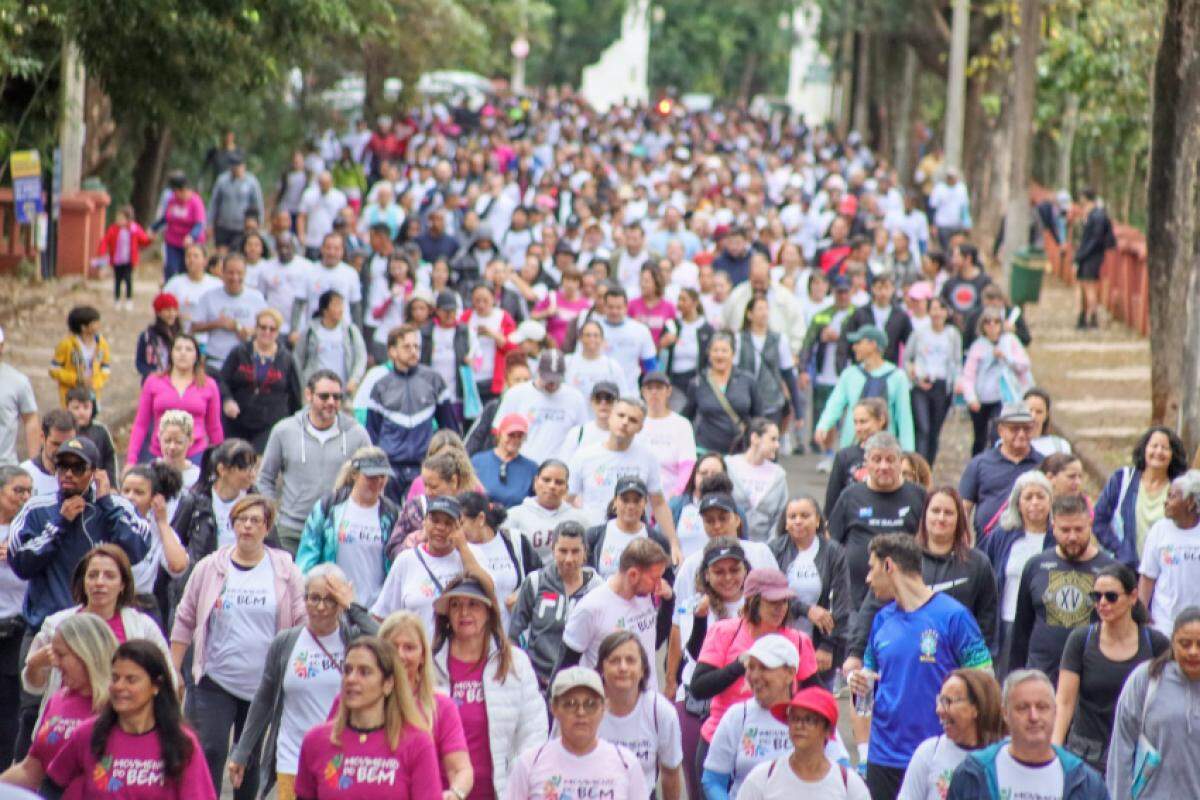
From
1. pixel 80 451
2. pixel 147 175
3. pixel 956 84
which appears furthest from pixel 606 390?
pixel 956 84

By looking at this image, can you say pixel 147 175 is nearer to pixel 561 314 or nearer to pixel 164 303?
pixel 561 314

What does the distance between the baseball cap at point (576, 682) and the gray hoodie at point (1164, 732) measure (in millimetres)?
2094

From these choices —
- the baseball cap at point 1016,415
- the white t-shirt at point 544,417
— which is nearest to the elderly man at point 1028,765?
the baseball cap at point 1016,415

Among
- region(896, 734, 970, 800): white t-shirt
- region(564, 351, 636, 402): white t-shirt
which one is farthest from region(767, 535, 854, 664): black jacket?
region(564, 351, 636, 402): white t-shirt

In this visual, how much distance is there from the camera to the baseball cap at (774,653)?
7.57m

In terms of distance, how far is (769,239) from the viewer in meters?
24.3

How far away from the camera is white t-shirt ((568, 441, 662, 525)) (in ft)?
38.3

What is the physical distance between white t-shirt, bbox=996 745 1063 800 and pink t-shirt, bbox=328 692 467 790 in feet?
5.77

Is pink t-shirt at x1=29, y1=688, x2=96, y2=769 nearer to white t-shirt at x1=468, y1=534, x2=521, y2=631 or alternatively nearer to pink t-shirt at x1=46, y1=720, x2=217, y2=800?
pink t-shirt at x1=46, y1=720, x2=217, y2=800

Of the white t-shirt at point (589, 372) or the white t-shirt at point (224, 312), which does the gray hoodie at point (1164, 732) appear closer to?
the white t-shirt at point (589, 372)

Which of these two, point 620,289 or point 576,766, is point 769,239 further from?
point 576,766

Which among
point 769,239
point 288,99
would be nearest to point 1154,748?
point 769,239

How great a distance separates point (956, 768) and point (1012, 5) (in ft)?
82.5

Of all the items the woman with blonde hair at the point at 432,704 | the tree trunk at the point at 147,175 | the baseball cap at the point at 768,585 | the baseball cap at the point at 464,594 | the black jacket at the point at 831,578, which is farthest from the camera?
the tree trunk at the point at 147,175
